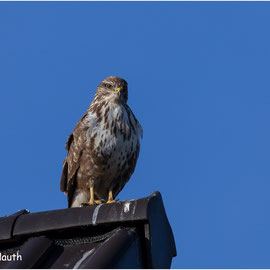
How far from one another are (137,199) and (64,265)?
2.28 ft

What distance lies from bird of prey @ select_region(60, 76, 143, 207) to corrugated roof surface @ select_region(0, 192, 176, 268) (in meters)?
2.35

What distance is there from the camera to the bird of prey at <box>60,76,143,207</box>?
21.8ft

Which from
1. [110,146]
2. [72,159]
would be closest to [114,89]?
[110,146]

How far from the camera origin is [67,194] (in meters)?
7.19

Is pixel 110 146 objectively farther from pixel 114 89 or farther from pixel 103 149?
pixel 114 89

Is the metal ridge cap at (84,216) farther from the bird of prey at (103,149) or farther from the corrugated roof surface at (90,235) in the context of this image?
the bird of prey at (103,149)

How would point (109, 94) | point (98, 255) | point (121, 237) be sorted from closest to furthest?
point (98, 255) < point (121, 237) < point (109, 94)

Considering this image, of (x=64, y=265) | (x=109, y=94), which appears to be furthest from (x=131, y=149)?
(x=64, y=265)

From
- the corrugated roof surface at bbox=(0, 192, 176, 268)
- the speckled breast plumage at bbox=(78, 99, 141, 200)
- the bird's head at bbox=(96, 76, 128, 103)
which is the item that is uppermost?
the bird's head at bbox=(96, 76, 128, 103)

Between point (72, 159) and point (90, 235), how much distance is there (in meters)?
3.06

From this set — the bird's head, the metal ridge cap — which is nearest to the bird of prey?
the bird's head

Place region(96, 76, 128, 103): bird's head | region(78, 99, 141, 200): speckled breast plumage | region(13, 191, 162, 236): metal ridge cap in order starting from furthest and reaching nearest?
1. region(96, 76, 128, 103): bird's head
2. region(78, 99, 141, 200): speckled breast plumage
3. region(13, 191, 162, 236): metal ridge cap

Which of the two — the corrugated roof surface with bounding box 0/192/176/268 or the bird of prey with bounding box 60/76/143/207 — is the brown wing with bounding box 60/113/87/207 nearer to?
the bird of prey with bounding box 60/76/143/207

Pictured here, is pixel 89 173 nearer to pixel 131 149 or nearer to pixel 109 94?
pixel 131 149
